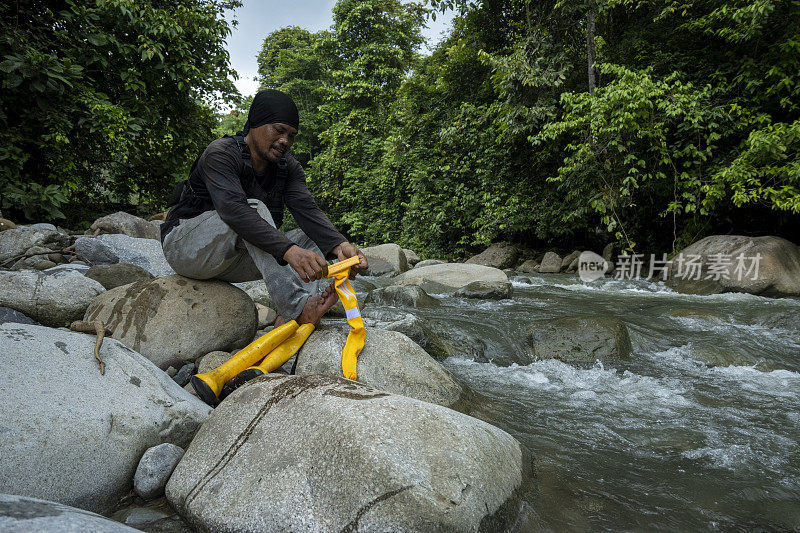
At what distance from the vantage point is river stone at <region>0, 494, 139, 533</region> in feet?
3.56

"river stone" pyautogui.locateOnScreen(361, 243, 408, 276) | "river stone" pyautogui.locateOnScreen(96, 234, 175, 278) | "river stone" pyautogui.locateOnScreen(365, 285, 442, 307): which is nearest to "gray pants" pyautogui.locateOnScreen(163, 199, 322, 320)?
"river stone" pyautogui.locateOnScreen(96, 234, 175, 278)

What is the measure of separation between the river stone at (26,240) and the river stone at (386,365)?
16.8ft

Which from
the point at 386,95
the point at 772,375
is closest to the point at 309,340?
the point at 772,375

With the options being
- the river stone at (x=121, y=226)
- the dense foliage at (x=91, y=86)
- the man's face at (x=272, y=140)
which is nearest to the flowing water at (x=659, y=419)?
the man's face at (x=272, y=140)

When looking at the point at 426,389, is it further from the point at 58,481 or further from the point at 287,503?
the point at 58,481

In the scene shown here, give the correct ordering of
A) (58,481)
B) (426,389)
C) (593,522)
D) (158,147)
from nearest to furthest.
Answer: (58,481) → (593,522) → (426,389) → (158,147)

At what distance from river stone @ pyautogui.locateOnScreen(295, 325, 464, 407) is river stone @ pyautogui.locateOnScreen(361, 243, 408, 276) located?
9162 mm

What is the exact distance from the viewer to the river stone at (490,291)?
23.9 ft

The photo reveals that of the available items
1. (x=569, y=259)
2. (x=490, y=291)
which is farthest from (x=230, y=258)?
(x=569, y=259)

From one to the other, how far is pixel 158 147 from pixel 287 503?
9954 millimetres

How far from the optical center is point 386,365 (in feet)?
9.14

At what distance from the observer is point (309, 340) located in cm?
288

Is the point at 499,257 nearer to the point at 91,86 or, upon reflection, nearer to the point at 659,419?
the point at 91,86

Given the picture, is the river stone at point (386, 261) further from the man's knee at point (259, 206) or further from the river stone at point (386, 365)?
the man's knee at point (259, 206)
